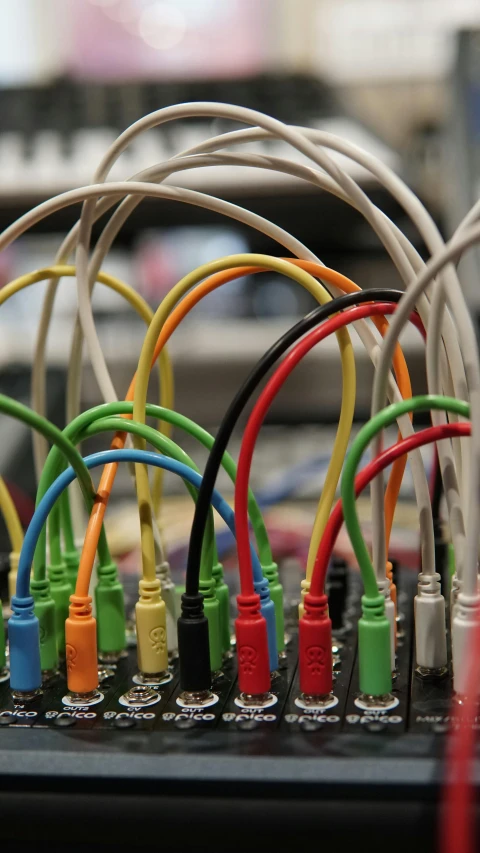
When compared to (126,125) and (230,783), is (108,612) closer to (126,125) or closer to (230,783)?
(230,783)

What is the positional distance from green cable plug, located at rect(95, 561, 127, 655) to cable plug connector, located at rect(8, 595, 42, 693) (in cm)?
6

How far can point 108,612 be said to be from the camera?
1.92ft

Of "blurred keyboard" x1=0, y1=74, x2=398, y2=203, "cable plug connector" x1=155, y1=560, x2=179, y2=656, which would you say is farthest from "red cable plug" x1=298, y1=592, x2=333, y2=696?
"blurred keyboard" x1=0, y1=74, x2=398, y2=203

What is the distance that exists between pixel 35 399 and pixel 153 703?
0.79 ft

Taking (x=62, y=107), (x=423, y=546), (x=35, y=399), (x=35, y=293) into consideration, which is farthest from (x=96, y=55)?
(x=423, y=546)

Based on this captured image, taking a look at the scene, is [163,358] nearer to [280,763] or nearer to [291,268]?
[291,268]

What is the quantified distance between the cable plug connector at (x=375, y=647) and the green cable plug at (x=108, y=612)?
6.9 inches

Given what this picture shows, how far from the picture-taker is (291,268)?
20.8 inches

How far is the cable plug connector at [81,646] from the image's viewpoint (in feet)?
1.73

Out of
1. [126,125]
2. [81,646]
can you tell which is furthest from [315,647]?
[126,125]

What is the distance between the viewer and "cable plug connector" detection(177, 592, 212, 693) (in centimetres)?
51

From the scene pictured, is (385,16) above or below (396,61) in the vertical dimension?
above

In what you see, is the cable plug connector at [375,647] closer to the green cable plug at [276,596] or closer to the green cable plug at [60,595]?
the green cable plug at [276,596]

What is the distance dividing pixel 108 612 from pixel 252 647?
0.12 meters
